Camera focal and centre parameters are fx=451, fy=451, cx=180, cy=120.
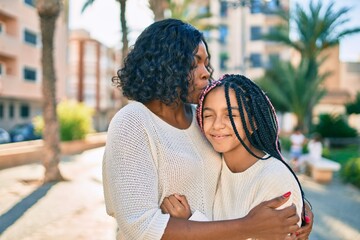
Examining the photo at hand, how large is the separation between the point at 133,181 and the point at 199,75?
678 millimetres

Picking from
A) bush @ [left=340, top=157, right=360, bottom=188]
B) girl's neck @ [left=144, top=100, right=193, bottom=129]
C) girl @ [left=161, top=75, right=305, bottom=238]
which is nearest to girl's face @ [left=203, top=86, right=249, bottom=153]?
girl @ [left=161, top=75, right=305, bottom=238]

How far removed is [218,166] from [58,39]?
35989mm

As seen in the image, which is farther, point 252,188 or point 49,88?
point 49,88

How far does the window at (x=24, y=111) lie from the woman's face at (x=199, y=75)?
34.4 meters

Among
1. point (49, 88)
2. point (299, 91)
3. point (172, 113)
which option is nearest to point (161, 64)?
point (172, 113)

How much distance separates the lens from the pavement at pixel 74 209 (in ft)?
20.2

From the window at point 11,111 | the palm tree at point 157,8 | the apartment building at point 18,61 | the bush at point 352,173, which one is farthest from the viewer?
the window at point 11,111

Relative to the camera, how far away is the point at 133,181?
162 centimetres

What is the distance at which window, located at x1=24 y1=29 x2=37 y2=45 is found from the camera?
107 feet

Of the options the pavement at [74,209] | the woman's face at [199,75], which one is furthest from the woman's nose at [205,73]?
the pavement at [74,209]

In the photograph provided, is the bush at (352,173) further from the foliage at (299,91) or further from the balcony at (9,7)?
the balcony at (9,7)

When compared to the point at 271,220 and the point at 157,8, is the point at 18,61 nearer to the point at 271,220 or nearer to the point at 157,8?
the point at 157,8

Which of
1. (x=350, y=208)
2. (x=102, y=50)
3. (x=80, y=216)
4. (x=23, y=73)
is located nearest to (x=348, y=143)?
(x=350, y=208)

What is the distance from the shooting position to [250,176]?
1.92 m
